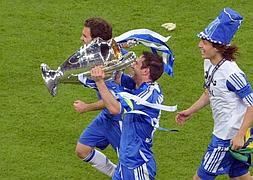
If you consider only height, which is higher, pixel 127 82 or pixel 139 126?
pixel 127 82

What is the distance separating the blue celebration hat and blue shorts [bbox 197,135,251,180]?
917 mm

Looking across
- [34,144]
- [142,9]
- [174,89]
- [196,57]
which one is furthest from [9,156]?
[142,9]

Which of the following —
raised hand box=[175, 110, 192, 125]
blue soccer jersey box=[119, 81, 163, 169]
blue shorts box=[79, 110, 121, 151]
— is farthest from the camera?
blue shorts box=[79, 110, 121, 151]

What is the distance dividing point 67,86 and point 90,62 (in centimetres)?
336

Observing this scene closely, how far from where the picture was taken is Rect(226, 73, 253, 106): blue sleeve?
27.1 feet

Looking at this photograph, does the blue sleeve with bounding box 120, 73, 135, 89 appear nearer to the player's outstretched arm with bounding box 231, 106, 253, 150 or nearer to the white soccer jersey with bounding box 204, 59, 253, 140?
the white soccer jersey with bounding box 204, 59, 253, 140

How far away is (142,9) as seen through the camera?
43.7 ft

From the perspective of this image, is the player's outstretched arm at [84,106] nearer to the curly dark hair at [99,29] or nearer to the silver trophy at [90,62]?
the silver trophy at [90,62]

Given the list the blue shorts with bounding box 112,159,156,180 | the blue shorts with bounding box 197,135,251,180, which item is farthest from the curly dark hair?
the blue shorts with bounding box 197,135,251,180

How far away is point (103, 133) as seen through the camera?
9.27 m

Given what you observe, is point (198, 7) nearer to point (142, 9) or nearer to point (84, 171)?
point (142, 9)

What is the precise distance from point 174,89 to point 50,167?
2.18 metres

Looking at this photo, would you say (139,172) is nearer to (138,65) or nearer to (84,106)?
(84,106)

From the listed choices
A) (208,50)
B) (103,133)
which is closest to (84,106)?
(103,133)
